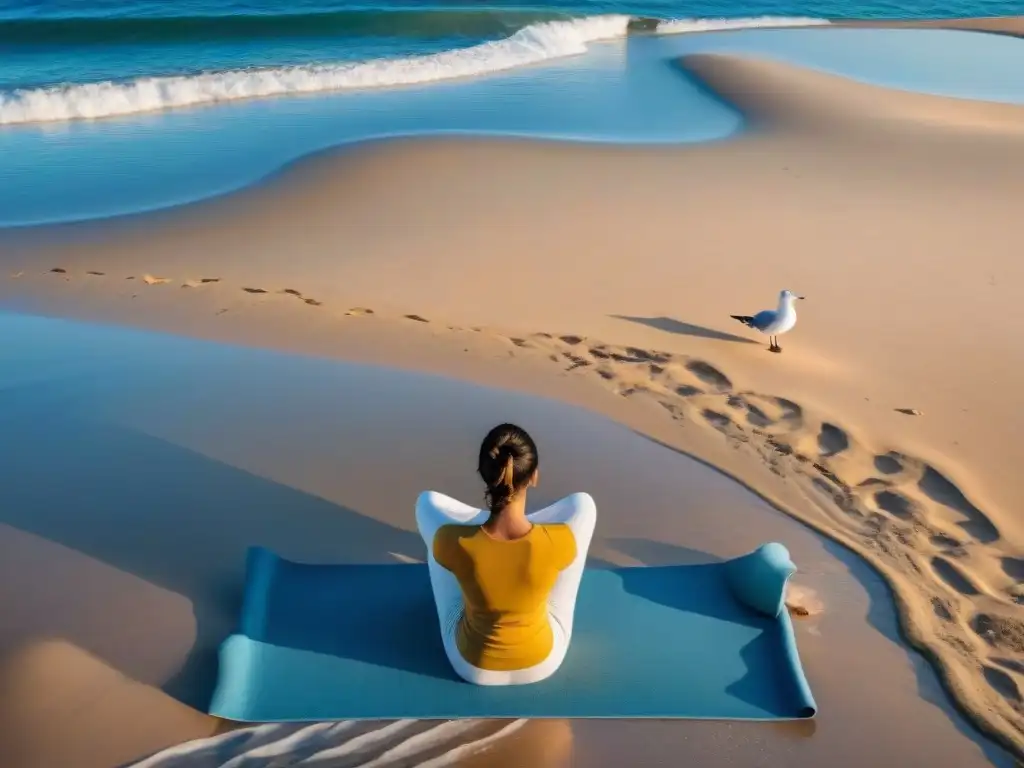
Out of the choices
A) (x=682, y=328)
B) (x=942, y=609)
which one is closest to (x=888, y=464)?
(x=942, y=609)

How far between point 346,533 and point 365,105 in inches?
388

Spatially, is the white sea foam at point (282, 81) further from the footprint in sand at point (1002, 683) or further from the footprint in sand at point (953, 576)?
the footprint in sand at point (1002, 683)

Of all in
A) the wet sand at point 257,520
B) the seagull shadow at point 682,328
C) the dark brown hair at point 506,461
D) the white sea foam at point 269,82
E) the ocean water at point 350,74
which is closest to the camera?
the dark brown hair at point 506,461

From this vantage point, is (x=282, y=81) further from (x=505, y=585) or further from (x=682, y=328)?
(x=505, y=585)

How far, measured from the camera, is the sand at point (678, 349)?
407 cm

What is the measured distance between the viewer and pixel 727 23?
69.7 ft

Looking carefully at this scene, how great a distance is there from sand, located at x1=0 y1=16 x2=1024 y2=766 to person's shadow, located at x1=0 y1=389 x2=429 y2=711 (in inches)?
1.4

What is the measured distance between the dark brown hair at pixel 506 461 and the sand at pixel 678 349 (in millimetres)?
954

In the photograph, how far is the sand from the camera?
13.4ft

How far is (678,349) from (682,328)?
34cm

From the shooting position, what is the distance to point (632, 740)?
361 centimetres

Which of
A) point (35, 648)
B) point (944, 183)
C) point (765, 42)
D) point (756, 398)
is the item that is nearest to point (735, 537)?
point (756, 398)

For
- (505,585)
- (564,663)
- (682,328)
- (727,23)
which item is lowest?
(727,23)

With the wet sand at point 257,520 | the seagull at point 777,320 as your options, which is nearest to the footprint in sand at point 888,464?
the wet sand at point 257,520
